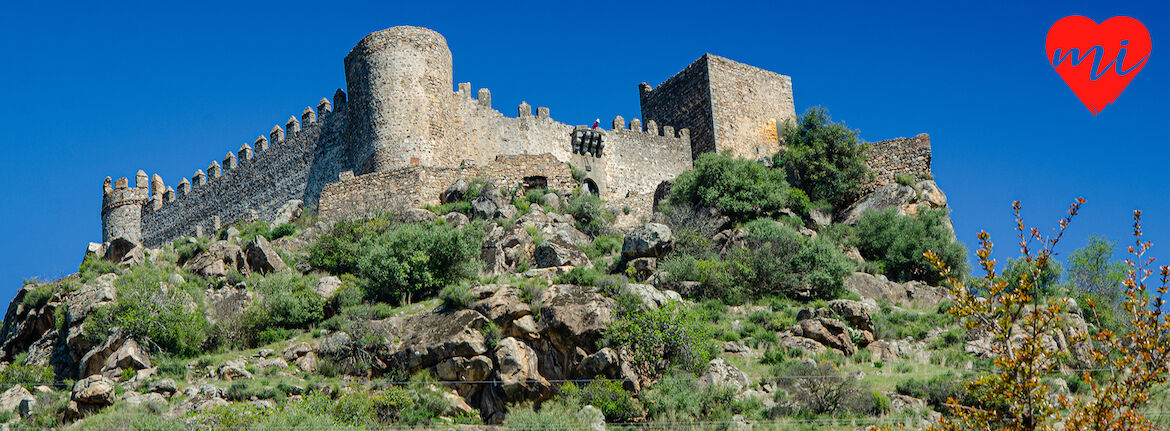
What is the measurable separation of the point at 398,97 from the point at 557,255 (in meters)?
10.5

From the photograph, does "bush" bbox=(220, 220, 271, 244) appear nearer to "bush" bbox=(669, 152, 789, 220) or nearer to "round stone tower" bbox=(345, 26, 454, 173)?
"round stone tower" bbox=(345, 26, 454, 173)

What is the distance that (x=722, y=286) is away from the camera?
27703 mm

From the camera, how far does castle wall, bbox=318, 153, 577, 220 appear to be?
33656mm

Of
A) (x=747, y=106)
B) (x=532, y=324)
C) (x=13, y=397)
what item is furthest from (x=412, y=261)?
(x=747, y=106)

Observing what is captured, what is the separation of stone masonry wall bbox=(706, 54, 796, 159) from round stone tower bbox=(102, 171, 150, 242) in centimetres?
2356

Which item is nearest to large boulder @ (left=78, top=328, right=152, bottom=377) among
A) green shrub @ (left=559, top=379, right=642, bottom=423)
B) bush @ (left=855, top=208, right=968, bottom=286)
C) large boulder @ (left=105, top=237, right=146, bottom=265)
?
large boulder @ (left=105, top=237, right=146, bottom=265)

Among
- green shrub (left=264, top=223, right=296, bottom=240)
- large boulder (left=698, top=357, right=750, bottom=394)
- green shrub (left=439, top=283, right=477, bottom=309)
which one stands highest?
green shrub (left=264, top=223, right=296, bottom=240)

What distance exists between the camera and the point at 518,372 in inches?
875

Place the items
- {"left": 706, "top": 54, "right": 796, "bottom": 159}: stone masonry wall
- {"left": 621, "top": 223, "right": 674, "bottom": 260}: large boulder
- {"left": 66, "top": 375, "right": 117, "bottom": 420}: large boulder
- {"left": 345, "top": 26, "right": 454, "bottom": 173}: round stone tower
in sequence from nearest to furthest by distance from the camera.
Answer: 1. {"left": 66, "top": 375, "right": 117, "bottom": 420}: large boulder
2. {"left": 621, "top": 223, "right": 674, "bottom": 260}: large boulder
3. {"left": 345, "top": 26, "right": 454, "bottom": 173}: round stone tower
4. {"left": 706, "top": 54, "right": 796, "bottom": 159}: stone masonry wall

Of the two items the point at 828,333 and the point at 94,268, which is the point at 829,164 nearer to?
the point at 828,333

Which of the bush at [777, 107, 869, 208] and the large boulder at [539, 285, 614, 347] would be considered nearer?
the large boulder at [539, 285, 614, 347]

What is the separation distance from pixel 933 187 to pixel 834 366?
14956 millimetres

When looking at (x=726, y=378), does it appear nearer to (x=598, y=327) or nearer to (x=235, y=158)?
(x=598, y=327)

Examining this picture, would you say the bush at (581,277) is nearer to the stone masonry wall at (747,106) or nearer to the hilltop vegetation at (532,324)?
the hilltop vegetation at (532,324)
